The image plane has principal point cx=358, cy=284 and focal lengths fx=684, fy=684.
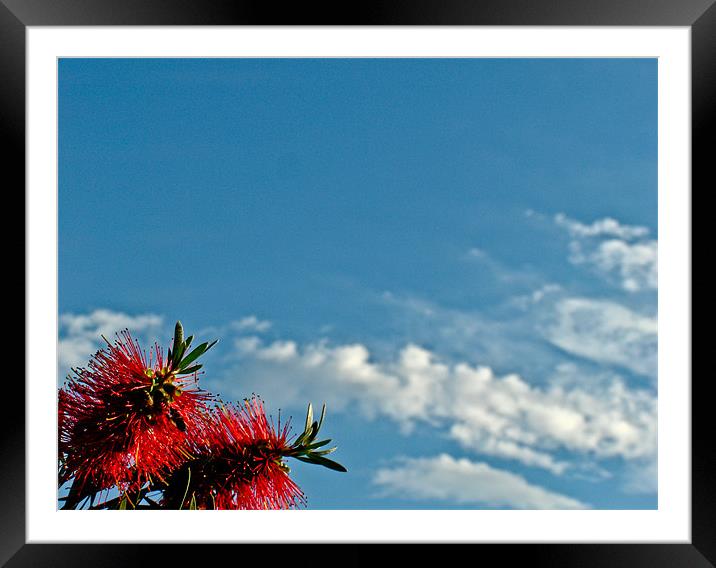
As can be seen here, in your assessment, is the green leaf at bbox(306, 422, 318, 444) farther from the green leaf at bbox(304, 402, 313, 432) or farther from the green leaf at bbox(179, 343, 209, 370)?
the green leaf at bbox(179, 343, 209, 370)

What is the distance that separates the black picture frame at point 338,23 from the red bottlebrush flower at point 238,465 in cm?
23

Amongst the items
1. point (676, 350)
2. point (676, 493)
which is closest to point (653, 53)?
point (676, 350)

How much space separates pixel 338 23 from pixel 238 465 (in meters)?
0.61

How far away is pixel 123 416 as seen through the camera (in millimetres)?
925

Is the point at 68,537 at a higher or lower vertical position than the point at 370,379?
lower

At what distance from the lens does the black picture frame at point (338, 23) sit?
0.72 metres

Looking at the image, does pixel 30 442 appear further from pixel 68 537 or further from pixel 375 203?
pixel 375 203

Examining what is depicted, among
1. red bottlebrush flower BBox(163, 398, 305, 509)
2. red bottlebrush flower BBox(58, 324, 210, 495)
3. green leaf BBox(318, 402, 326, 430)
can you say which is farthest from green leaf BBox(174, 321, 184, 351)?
green leaf BBox(318, 402, 326, 430)

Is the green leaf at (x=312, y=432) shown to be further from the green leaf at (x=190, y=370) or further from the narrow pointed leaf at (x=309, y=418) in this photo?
the green leaf at (x=190, y=370)

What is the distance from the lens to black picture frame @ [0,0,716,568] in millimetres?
724

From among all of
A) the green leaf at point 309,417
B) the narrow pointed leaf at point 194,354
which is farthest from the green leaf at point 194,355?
the green leaf at point 309,417

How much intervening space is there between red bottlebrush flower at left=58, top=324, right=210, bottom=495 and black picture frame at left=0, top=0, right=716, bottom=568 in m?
0.19

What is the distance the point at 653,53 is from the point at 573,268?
1671 millimetres

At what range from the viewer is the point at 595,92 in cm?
244
